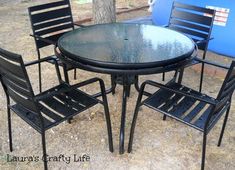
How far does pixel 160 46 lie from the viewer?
7.26ft

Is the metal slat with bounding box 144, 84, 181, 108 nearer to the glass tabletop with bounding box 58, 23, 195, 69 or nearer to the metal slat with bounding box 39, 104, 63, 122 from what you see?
the glass tabletop with bounding box 58, 23, 195, 69

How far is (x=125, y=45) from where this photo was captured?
7.35ft

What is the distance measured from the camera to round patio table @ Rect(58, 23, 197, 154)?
1915 millimetres

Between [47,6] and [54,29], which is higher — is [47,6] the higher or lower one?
the higher one

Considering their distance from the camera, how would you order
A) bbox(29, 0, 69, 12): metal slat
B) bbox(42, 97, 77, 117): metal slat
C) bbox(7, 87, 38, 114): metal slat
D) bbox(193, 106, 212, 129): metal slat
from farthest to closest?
1. bbox(29, 0, 69, 12): metal slat
2. bbox(42, 97, 77, 117): metal slat
3. bbox(193, 106, 212, 129): metal slat
4. bbox(7, 87, 38, 114): metal slat

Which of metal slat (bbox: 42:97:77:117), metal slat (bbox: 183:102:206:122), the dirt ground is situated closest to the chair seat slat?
metal slat (bbox: 42:97:77:117)

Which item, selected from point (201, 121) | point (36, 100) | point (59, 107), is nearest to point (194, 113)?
point (201, 121)

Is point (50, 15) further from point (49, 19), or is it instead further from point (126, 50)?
point (126, 50)

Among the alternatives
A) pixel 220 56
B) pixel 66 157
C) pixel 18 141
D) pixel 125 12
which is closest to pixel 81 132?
pixel 66 157

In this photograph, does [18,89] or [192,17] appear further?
[192,17]

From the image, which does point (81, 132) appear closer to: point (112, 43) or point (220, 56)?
point (112, 43)

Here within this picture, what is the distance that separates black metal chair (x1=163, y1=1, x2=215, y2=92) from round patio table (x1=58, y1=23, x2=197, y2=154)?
1.91 ft

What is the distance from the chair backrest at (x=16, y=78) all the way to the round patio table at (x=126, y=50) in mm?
410

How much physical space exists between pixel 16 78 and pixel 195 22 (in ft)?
6.72
